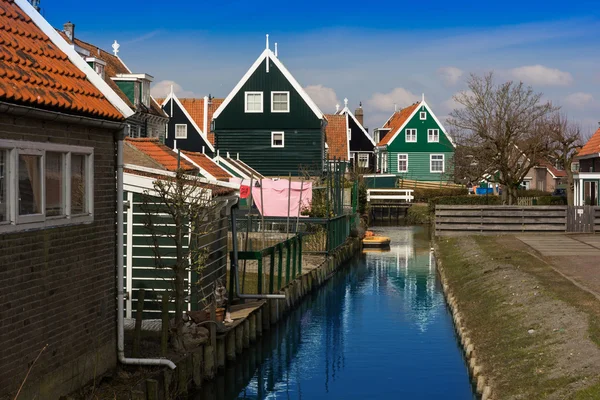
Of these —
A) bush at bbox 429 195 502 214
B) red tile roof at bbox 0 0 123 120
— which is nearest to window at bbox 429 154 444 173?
bush at bbox 429 195 502 214

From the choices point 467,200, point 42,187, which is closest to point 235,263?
point 42,187

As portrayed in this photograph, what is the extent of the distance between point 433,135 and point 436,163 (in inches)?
106

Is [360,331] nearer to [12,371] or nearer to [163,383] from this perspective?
[163,383]

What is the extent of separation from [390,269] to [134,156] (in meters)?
17.7

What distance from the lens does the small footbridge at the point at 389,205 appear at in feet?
229

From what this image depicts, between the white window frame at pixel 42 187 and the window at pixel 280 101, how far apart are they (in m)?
41.5

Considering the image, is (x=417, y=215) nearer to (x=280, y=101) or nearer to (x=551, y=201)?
(x=551, y=201)

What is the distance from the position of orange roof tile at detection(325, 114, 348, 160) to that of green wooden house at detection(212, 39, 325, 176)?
21597 mm

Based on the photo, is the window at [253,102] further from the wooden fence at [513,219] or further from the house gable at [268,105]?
the wooden fence at [513,219]

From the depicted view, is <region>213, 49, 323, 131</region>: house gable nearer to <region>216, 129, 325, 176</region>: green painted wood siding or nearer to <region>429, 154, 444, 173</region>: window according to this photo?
<region>216, 129, 325, 176</region>: green painted wood siding

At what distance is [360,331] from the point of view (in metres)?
24.0

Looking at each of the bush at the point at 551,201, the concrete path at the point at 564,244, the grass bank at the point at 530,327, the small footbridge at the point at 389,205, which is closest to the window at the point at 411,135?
the small footbridge at the point at 389,205

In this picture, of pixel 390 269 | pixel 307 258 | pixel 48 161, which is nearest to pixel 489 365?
pixel 48 161

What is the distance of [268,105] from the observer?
5428cm
